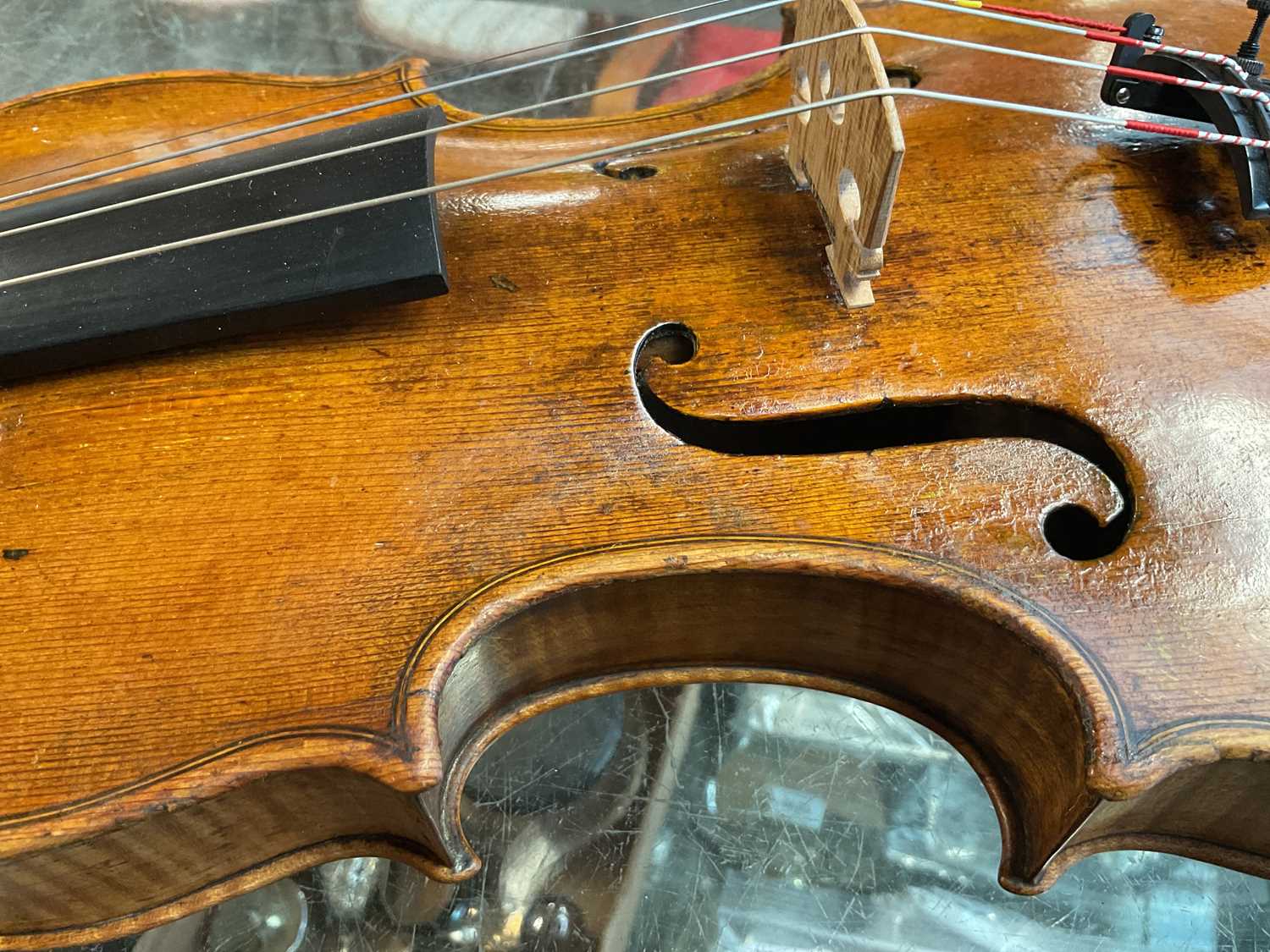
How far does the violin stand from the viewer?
2.93ft

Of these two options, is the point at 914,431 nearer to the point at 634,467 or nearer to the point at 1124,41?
the point at 634,467

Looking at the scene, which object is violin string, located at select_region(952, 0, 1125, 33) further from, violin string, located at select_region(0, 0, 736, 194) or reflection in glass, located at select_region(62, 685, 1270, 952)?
reflection in glass, located at select_region(62, 685, 1270, 952)

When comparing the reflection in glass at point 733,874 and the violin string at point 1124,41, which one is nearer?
the violin string at point 1124,41

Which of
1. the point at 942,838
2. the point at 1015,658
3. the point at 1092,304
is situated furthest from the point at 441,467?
the point at 942,838

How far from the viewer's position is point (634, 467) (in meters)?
0.98

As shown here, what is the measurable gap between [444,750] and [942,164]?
0.88 metres

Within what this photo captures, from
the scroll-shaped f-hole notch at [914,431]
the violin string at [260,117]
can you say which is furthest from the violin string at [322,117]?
the scroll-shaped f-hole notch at [914,431]

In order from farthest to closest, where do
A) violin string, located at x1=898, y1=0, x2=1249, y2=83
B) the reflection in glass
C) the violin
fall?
the reflection in glass
violin string, located at x1=898, y1=0, x2=1249, y2=83
the violin

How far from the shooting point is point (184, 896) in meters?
1.05

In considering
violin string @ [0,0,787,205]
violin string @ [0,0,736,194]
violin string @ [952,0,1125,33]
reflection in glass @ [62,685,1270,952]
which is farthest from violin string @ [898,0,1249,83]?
reflection in glass @ [62,685,1270,952]

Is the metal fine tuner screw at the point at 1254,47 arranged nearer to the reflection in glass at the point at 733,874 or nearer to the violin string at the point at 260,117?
the violin string at the point at 260,117

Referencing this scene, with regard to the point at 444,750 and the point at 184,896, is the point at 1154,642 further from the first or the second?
the point at 184,896

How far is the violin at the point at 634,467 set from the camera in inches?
35.2

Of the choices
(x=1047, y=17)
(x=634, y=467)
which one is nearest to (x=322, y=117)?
(x=634, y=467)
